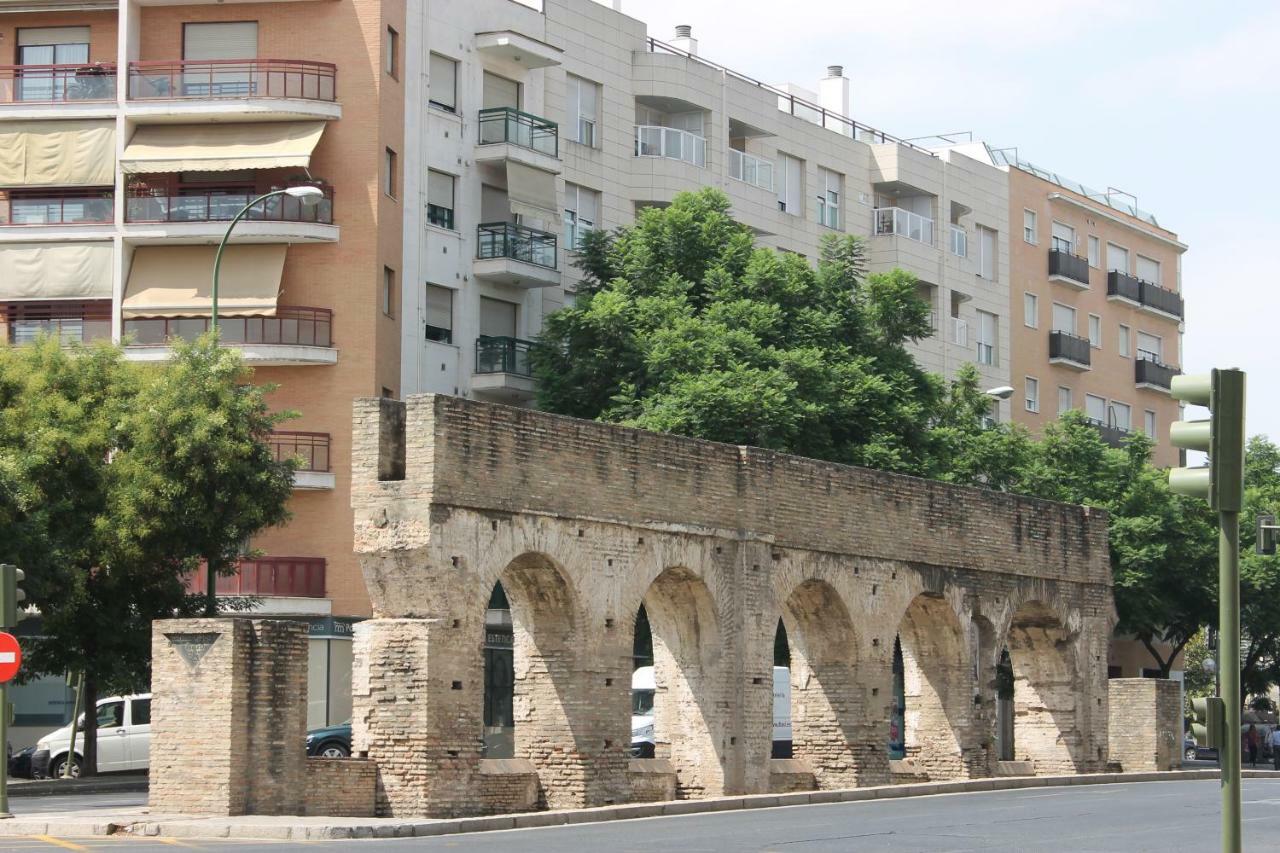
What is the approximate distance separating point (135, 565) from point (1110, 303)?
140 ft

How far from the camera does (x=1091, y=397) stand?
222 ft

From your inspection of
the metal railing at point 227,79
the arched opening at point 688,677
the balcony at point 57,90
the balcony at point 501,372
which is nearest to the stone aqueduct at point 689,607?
the arched opening at point 688,677

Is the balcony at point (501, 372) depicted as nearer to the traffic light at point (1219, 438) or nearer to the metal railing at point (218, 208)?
the metal railing at point (218, 208)

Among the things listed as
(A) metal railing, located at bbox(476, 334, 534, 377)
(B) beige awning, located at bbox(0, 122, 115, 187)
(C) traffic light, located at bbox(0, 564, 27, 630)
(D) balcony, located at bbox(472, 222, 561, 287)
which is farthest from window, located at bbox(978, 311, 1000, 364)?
(C) traffic light, located at bbox(0, 564, 27, 630)

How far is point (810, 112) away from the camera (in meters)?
58.8

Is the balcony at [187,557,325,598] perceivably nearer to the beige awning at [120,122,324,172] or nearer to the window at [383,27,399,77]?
the beige awning at [120,122,324,172]

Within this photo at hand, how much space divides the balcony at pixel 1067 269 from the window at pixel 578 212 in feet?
69.6

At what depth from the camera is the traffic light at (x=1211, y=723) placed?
33.1 feet

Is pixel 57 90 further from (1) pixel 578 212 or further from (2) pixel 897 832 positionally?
(2) pixel 897 832

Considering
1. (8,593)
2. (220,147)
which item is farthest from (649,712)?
(8,593)

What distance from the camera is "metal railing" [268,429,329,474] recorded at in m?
41.6

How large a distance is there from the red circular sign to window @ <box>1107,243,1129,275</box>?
171 feet

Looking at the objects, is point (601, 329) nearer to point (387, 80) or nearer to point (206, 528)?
point (387, 80)

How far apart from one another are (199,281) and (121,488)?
10.1m
